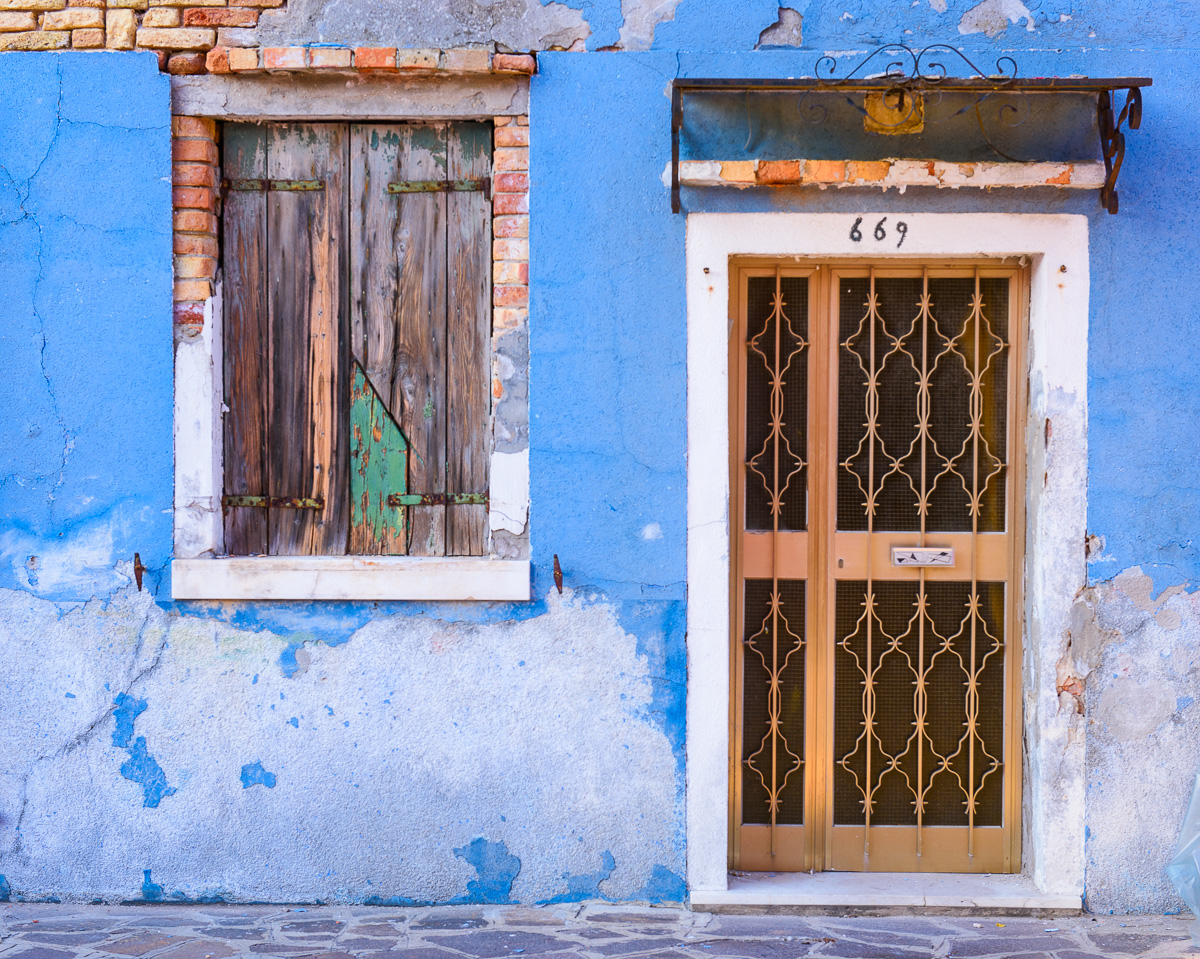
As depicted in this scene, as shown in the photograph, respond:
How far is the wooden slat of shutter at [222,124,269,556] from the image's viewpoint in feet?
12.5

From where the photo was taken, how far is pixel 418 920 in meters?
3.54

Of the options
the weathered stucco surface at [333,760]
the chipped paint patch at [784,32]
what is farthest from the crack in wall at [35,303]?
the chipped paint patch at [784,32]

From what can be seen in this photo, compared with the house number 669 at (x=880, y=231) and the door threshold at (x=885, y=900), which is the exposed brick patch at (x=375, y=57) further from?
the door threshold at (x=885, y=900)

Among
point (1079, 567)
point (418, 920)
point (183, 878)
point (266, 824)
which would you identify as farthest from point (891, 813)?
point (183, 878)

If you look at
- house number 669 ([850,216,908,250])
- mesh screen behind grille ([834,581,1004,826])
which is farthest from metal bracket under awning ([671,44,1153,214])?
mesh screen behind grille ([834,581,1004,826])

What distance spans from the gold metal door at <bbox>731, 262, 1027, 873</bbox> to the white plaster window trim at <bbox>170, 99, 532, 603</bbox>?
880 mm

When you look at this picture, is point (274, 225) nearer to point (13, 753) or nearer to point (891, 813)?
point (13, 753)

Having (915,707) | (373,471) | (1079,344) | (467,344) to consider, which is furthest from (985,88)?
→ (373,471)

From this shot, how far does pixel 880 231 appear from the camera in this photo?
11.9 feet

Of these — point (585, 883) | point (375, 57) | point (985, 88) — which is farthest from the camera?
point (585, 883)

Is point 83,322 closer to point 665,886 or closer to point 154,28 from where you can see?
point 154,28

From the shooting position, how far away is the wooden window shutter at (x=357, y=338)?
3.80 meters

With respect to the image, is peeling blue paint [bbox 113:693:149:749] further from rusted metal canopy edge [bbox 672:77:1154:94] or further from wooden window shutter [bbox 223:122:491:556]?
rusted metal canopy edge [bbox 672:77:1154:94]

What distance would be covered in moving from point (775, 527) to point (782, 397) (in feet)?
1.60
